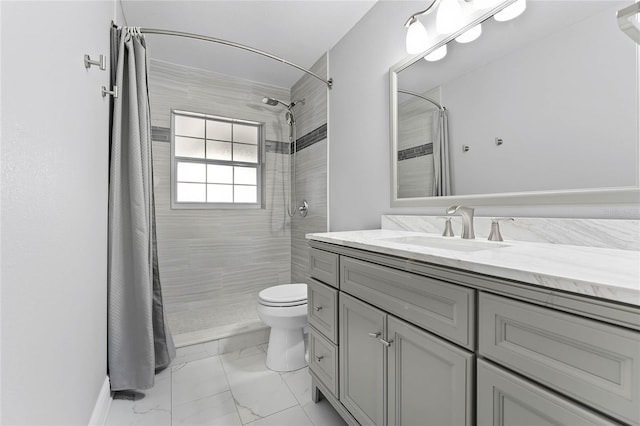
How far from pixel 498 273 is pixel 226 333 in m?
1.96

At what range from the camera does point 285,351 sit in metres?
1.86

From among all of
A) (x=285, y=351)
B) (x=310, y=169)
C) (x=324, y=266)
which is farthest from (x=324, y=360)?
(x=310, y=169)

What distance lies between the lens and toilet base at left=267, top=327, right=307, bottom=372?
1849mm

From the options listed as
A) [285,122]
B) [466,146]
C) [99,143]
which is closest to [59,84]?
[99,143]

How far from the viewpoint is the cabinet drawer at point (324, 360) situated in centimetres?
129

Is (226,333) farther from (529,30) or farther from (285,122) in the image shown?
(529,30)

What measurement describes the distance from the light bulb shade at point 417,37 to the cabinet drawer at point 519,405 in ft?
4.86

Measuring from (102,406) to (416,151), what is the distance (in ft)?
6.77

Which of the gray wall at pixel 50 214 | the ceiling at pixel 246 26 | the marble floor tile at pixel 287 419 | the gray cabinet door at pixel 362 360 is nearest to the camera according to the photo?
the gray wall at pixel 50 214

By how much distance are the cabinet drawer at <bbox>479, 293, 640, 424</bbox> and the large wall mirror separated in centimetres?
63

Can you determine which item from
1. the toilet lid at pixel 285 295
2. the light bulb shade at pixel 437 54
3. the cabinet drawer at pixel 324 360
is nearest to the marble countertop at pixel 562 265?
the cabinet drawer at pixel 324 360

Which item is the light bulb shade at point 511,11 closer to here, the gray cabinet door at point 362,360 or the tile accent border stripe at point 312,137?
the gray cabinet door at point 362,360

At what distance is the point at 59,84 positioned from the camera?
0.90 m

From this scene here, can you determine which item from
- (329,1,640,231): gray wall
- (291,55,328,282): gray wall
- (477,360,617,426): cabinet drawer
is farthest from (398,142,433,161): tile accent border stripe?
(477,360,617,426): cabinet drawer
